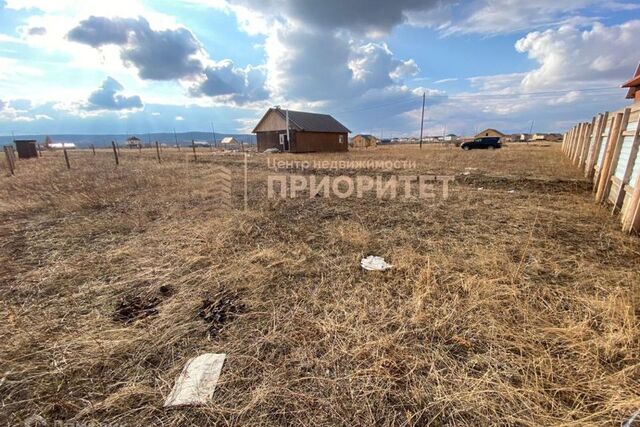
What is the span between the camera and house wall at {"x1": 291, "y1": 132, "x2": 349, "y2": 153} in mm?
24747

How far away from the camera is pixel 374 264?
124 inches

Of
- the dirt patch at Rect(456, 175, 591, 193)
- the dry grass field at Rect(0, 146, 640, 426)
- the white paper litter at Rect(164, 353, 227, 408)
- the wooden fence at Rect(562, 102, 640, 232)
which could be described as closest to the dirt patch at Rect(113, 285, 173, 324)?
the dry grass field at Rect(0, 146, 640, 426)

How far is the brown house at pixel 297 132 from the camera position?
80.9ft

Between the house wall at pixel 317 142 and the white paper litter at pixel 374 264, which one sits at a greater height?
the house wall at pixel 317 142

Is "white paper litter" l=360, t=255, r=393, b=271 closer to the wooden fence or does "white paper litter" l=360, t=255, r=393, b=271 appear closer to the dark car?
the wooden fence

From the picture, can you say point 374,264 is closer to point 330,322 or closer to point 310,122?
point 330,322

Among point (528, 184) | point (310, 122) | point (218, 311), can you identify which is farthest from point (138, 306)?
point (310, 122)

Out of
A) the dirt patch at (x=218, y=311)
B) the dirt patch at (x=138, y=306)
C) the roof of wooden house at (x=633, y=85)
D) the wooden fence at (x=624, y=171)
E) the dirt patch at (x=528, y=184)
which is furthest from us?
the roof of wooden house at (x=633, y=85)

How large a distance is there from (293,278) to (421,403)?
1696mm

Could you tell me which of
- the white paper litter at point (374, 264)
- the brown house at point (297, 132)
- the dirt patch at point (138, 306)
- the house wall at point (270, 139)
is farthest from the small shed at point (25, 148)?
the white paper litter at point (374, 264)

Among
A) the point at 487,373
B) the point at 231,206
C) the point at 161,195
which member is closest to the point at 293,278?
the point at 487,373

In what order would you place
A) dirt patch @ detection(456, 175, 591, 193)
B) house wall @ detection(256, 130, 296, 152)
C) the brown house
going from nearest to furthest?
1. dirt patch @ detection(456, 175, 591, 193)
2. house wall @ detection(256, 130, 296, 152)
3. the brown house

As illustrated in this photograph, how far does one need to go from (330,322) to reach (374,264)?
3.79 feet

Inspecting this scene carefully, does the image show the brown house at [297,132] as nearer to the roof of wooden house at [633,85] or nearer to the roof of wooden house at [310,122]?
the roof of wooden house at [310,122]
